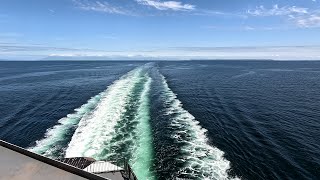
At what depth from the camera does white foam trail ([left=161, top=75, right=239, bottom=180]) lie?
129 ft

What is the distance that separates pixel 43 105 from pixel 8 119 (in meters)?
15.2

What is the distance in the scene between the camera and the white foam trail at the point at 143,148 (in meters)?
39.8

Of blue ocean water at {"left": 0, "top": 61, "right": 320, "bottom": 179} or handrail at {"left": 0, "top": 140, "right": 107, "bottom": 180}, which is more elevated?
handrail at {"left": 0, "top": 140, "right": 107, "bottom": 180}

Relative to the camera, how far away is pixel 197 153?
4534 centimetres

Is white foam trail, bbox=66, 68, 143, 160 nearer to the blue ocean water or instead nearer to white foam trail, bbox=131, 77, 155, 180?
the blue ocean water

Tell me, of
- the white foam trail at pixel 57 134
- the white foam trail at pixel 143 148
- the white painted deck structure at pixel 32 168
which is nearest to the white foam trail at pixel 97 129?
the white foam trail at pixel 57 134

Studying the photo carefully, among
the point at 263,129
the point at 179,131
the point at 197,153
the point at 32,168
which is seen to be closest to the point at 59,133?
the point at 179,131

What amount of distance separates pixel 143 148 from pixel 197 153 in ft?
31.8

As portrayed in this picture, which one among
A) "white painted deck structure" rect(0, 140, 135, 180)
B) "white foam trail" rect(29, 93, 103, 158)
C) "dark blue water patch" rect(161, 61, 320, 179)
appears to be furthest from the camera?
"white foam trail" rect(29, 93, 103, 158)

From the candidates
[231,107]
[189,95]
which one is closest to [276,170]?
[231,107]

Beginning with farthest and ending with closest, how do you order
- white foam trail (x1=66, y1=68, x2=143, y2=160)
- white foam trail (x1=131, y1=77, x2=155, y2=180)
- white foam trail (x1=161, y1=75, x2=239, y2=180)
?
white foam trail (x1=66, y1=68, x2=143, y2=160) < white foam trail (x1=131, y1=77, x2=155, y2=180) < white foam trail (x1=161, y1=75, x2=239, y2=180)

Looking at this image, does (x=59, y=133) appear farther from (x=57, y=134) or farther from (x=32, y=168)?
(x=32, y=168)

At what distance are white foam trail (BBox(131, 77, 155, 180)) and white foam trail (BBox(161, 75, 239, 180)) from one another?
5.05 m

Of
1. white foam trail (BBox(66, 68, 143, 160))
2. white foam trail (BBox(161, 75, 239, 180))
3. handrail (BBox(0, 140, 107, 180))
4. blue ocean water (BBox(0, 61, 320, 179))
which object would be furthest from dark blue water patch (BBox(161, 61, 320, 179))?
handrail (BBox(0, 140, 107, 180))
